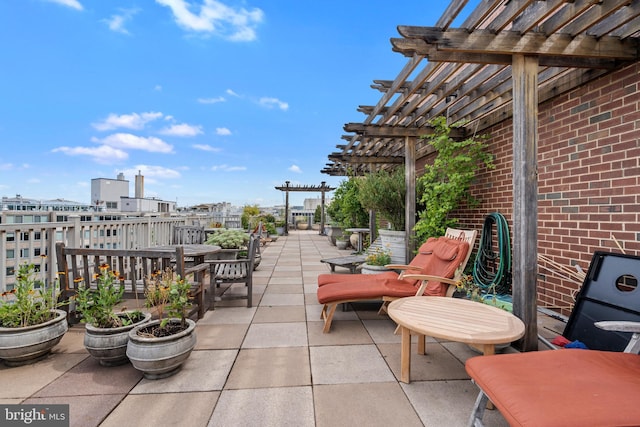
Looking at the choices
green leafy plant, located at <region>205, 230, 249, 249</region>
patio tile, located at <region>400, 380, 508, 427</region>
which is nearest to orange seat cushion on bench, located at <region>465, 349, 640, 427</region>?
patio tile, located at <region>400, 380, 508, 427</region>

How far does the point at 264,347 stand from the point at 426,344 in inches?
53.7

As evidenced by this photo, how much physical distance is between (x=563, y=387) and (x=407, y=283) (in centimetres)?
190

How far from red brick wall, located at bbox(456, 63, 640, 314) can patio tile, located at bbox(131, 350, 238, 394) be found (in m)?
3.20

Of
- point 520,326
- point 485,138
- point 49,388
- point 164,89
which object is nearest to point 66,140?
point 164,89

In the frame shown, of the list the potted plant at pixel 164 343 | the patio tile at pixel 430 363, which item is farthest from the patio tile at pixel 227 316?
the patio tile at pixel 430 363

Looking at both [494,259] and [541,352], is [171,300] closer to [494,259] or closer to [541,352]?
[541,352]

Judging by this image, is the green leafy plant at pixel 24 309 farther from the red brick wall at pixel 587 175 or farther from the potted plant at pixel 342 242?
the potted plant at pixel 342 242

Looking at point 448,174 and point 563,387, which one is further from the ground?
point 448,174

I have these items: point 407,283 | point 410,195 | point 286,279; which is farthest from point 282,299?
point 410,195

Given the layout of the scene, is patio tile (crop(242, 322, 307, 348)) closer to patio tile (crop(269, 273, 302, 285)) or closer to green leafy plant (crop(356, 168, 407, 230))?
patio tile (crop(269, 273, 302, 285))

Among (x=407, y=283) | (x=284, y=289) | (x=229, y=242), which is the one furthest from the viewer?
(x=229, y=242)

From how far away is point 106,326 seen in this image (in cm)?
218

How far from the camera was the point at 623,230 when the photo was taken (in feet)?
7.75

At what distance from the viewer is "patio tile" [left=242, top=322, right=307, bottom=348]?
2.50m
